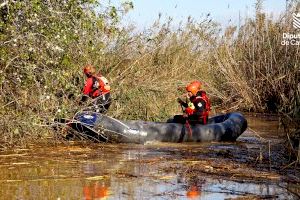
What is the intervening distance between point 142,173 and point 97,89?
4.09 metres

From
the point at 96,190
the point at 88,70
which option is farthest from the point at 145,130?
the point at 96,190

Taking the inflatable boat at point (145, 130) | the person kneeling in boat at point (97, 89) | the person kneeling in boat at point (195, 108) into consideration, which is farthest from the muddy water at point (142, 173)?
the person kneeling in boat at point (195, 108)

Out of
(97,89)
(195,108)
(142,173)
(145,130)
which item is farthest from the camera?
(195,108)

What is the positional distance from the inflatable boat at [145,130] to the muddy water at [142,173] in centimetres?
31

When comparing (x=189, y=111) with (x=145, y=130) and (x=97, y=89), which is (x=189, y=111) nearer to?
(x=145, y=130)

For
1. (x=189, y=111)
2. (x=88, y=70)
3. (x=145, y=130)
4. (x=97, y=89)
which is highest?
(x=88, y=70)

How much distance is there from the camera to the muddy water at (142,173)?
22.7 feet

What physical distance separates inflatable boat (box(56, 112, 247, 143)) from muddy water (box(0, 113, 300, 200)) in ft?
1.02

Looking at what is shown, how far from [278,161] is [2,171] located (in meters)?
3.90

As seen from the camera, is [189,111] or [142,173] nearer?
[142,173]

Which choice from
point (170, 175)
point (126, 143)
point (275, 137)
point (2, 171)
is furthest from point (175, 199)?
point (275, 137)

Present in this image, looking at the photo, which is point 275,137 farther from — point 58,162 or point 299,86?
point 58,162

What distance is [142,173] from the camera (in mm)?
8117

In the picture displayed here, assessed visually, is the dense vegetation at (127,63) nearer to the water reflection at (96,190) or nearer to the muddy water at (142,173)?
the muddy water at (142,173)
